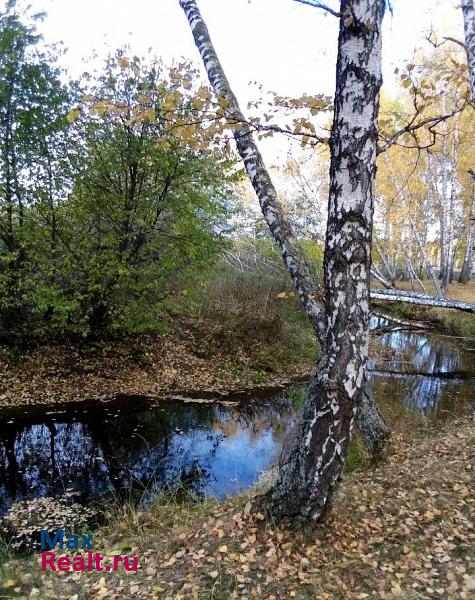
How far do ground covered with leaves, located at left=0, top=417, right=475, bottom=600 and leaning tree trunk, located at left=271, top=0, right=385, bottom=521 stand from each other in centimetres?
35

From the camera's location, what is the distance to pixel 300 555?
10.4ft

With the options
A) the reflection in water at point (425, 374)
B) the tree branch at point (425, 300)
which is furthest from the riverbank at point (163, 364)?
the tree branch at point (425, 300)

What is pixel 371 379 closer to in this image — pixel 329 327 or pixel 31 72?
pixel 329 327

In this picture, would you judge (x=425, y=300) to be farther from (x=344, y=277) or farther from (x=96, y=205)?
(x=344, y=277)

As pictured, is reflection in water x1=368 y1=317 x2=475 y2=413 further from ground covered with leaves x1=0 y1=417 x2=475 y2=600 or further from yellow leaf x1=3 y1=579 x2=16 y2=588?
yellow leaf x1=3 y1=579 x2=16 y2=588

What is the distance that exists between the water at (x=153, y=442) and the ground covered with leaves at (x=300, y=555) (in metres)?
2.12

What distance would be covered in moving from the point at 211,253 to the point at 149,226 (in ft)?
5.97

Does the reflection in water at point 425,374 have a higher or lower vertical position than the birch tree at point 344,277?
lower

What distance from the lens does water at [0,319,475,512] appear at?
20.5 ft

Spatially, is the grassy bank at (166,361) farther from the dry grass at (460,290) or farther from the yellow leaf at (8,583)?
the dry grass at (460,290)

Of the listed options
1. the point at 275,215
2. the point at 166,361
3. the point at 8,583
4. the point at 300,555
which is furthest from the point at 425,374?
the point at 8,583

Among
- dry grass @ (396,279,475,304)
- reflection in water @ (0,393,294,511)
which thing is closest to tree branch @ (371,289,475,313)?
dry grass @ (396,279,475,304)

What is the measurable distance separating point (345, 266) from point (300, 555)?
2.25 m

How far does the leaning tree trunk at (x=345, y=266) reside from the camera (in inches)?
114
